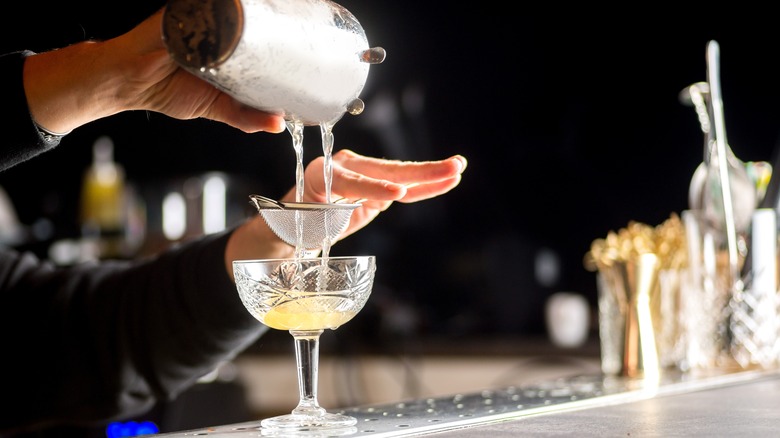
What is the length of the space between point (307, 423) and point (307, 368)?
49 millimetres

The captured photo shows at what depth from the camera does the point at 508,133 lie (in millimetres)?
3295

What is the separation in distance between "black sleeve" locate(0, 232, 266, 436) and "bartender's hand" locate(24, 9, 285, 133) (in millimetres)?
531

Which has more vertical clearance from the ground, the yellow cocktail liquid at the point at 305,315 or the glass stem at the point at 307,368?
the yellow cocktail liquid at the point at 305,315

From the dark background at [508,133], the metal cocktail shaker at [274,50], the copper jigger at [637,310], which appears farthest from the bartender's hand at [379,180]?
the dark background at [508,133]

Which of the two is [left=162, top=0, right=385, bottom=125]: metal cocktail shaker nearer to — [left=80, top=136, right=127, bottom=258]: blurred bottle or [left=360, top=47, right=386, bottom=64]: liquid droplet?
[left=360, top=47, right=386, bottom=64]: liquid droplet

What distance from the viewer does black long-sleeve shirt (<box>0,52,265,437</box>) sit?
140 centimetres

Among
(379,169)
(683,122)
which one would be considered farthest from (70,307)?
(683,122)

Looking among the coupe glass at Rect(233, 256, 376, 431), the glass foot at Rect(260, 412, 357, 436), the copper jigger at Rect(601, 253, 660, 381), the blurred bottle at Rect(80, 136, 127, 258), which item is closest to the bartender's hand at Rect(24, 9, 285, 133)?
the coupe glass at Rect(233, 256, 376, 431)

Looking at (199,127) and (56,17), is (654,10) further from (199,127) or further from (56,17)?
(56,17)

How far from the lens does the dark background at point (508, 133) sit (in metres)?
2.97

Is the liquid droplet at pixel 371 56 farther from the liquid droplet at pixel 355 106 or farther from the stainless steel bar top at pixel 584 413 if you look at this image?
the stainless steel bar top at pixel 584 413

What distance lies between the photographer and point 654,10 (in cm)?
298

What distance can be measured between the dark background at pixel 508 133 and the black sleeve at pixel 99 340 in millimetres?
1367

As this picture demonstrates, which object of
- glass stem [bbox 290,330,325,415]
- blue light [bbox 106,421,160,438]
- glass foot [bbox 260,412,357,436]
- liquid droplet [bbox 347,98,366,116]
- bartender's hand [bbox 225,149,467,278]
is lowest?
blue light [bbox 106,421,160,438]
